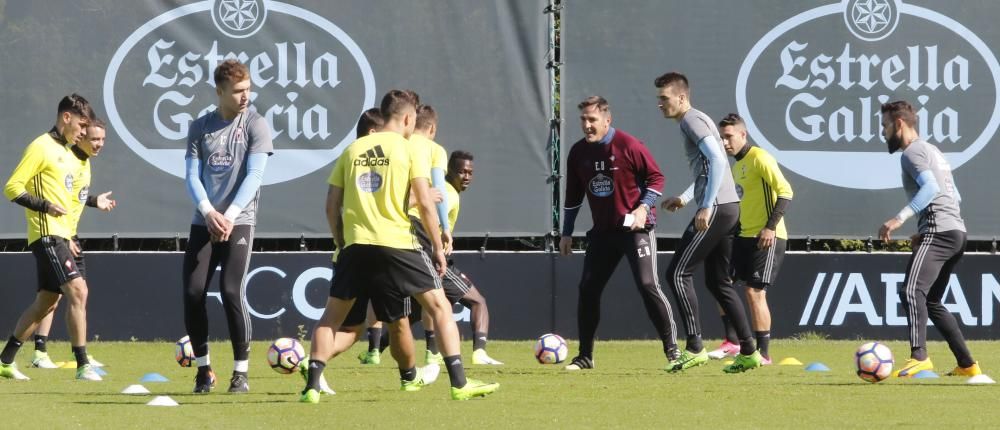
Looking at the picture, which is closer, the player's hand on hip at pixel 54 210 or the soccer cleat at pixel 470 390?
the soccer cleat at pixel 470 390

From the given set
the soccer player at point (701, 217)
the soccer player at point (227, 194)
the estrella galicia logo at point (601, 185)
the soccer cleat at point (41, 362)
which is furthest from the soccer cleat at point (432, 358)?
the soccer cleat at point (41, 362)

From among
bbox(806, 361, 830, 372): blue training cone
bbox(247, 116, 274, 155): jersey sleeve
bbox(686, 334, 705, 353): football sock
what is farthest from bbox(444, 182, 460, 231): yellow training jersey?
bbox(247, 116, 274, 155): jersey sleeve

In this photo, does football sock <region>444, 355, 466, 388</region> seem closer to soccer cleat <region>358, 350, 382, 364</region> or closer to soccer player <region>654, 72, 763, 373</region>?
soccer player <region>654, 72, 763, 373</region>

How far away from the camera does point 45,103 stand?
14.0m

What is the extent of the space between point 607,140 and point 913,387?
3037 mm

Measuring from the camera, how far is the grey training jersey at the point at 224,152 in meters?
8.35

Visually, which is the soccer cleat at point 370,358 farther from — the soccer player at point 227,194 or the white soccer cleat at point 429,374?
the soccer player at point 227,194

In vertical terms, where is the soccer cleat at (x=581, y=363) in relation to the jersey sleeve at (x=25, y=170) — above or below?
below

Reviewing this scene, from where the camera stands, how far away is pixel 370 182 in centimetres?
760

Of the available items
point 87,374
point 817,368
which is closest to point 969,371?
point 817,368

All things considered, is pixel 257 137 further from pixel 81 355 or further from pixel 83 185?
pixel 83 185

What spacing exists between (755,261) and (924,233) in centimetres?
202

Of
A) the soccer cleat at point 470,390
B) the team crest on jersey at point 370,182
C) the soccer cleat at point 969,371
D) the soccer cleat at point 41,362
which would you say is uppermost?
the team crest on jersey at point 370,182

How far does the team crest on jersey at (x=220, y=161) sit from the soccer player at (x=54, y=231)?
194 centimetres
